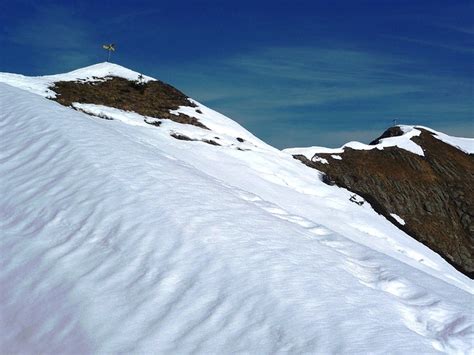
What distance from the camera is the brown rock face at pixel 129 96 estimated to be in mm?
22703

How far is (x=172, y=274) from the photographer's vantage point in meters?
5.22

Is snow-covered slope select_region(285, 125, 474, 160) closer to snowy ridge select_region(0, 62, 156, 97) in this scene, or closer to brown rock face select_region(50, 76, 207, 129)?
brown rock face select_region(50, 76, 207, 129)

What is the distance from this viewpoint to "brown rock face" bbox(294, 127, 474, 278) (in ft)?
93.4

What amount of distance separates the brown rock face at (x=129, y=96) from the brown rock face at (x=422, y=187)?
793 cm

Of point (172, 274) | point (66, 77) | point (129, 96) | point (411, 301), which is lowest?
point (172, 274)

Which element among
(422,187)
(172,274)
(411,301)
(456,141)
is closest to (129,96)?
(422,187)

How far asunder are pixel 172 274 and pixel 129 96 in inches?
855

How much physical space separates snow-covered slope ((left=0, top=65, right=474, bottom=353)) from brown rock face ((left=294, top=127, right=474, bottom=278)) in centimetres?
1914

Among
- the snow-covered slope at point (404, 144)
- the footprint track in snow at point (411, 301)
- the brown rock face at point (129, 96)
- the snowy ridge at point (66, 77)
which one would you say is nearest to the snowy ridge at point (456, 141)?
the snow-covered slope at point (404, 144)

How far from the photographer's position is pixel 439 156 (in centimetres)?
3950

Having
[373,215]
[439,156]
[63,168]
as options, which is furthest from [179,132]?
[439,156]

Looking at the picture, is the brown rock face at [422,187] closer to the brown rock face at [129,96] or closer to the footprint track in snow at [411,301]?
the brown rock face at [129,96]

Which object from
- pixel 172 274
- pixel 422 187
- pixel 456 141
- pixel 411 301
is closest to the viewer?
pixel 172 274

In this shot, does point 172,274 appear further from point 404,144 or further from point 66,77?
point 404,144
